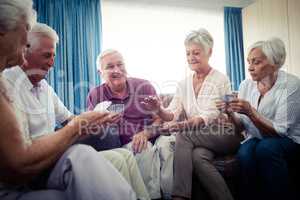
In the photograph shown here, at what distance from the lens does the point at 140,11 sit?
4.19m

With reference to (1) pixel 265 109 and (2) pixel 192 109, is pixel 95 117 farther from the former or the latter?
(1) pixel 265 109

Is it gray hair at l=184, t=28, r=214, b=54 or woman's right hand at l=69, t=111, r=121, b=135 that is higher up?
gray hair at l=184, t=28, r=214, b=54

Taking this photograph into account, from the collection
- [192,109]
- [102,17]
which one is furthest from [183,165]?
[102,17]

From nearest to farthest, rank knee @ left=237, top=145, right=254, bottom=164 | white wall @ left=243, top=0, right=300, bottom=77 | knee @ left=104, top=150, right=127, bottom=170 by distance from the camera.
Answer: knee @ left=104, top=150, right=127, bottom=170 < knee @ left=237, top=145, right=254, bottom=164 < white wall @ left=243, top=0, right=300, bottom=77

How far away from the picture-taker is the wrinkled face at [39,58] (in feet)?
5.25

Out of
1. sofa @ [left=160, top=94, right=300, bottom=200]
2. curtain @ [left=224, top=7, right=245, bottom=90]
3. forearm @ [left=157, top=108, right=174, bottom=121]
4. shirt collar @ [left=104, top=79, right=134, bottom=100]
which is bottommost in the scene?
sofa @ [left=160, top=94, right=300, bottom=200]

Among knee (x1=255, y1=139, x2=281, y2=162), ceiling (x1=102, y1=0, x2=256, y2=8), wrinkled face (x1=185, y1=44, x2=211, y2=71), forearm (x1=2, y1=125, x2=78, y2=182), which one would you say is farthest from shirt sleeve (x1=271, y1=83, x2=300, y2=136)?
ceiling (x1=102, y1=0, x2=256, y2=8)

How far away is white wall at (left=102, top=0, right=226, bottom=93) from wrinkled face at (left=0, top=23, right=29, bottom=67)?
2.96 metres

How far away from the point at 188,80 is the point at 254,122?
0.54 metres

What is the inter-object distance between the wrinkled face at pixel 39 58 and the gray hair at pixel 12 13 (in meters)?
0.68

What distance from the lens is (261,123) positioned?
6.11ft

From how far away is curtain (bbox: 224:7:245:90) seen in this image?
4.49m

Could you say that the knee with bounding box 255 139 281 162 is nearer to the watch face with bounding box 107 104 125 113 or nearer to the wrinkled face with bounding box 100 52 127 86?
the watch face with bounding box 107 104 125 113

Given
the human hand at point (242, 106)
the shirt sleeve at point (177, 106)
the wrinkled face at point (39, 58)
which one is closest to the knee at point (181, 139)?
the shirt sleeve at point (177, 106)
